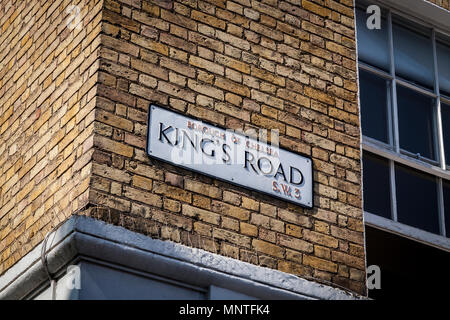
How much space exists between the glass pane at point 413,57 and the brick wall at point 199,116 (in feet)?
3.58

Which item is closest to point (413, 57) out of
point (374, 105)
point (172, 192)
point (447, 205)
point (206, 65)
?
point (374, 105)

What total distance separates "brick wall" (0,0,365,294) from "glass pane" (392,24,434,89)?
1091 millimetres

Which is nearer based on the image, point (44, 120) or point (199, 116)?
point (199, 116)

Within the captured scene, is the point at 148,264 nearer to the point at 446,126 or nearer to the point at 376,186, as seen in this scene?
the point at 376,186

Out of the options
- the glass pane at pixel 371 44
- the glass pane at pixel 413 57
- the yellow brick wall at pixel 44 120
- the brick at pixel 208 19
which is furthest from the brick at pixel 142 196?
the glass pane at pixel 413 57

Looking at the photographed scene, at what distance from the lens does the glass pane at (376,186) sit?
713 cm

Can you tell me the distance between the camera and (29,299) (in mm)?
5637

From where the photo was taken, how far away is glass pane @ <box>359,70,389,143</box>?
749 centimetres

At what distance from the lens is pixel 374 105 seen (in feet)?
25.0

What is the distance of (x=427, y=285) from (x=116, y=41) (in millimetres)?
3640

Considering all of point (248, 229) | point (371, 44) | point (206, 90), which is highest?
point (371, 44)

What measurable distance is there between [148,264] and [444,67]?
13.6ft

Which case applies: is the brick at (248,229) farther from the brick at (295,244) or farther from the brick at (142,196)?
the brick at (142,196)
